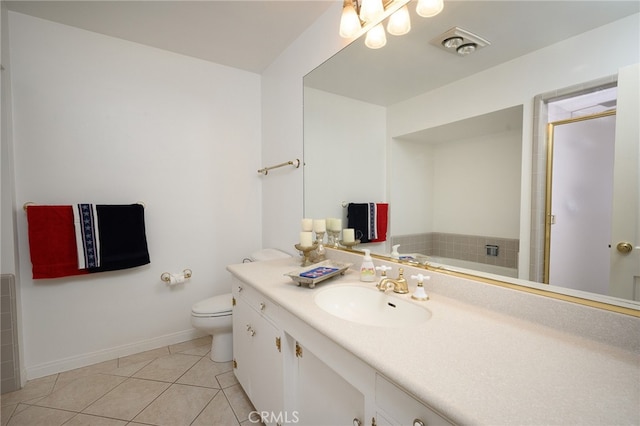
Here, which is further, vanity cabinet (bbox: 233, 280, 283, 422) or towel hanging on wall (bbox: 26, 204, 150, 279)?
towel hanging on wall (bbox: 26, 204, 150, 279)

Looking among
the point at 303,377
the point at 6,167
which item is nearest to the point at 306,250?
the point at 303,377

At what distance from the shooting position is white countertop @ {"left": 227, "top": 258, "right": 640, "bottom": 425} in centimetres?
48

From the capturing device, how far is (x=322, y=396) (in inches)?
37.1

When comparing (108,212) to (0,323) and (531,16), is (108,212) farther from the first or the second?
(531,16)

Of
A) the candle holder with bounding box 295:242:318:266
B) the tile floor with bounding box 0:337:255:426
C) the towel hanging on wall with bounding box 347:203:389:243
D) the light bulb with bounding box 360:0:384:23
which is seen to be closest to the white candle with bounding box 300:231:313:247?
the candle holder with bounding box 295:242:318:266

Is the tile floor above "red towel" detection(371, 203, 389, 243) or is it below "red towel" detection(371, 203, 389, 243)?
below

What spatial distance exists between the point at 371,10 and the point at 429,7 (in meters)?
0.31

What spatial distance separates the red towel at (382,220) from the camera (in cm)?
140

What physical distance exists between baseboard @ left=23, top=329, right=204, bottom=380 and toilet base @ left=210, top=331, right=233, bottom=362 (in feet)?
1.48

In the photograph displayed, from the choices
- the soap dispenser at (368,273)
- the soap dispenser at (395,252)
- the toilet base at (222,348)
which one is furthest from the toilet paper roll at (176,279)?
the soap dispenser at (395,252)

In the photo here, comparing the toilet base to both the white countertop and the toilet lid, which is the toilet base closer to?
the toilet lid

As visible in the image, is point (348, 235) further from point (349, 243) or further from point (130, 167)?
point (130, 167)

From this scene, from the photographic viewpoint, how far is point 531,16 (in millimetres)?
829
